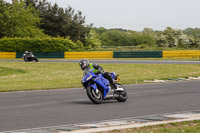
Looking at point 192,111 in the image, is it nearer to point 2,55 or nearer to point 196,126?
point 196,126

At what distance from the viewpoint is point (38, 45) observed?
58500mm

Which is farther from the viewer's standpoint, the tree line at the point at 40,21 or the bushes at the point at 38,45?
the tree line at the point at 40,21

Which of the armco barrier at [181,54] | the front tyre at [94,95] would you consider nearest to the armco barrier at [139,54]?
Answer: the armco barrier at [181,54]

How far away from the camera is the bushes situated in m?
57.5

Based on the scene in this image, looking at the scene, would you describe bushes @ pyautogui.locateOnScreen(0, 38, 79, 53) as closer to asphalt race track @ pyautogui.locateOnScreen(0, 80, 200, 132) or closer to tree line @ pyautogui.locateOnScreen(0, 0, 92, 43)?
tree line @ pyautogui.locateOnScreen(0, 0, 92, 43)

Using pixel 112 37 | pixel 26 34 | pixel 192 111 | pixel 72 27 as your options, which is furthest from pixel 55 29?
pixel 192 111

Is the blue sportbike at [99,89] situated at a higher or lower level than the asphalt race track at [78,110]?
higher

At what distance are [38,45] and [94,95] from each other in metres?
47.7

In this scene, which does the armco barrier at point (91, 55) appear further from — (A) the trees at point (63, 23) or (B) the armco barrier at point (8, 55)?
(A) the trees at point (63, 23)

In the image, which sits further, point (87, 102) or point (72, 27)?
point (72, 27)

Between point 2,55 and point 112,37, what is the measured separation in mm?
100105

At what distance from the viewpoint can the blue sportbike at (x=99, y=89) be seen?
1173cm

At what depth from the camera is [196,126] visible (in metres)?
7.66

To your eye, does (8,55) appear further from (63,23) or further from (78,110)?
(78,110)
